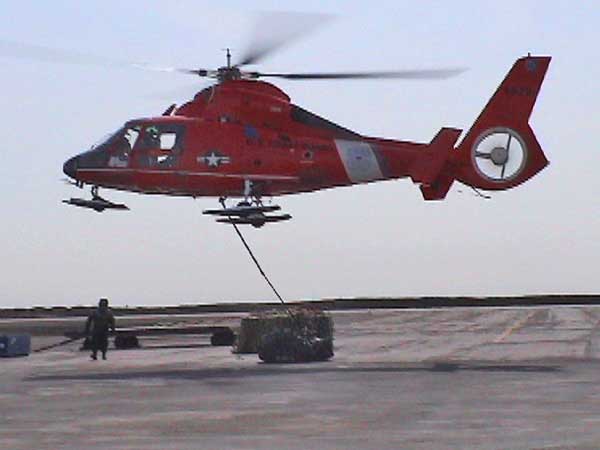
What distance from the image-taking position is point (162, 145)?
39500 millimetres

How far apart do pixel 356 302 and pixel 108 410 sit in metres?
133

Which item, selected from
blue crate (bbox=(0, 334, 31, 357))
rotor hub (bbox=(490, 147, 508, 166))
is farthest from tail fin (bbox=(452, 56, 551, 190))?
blue crate (bbox=(0, 334, 31, 357))

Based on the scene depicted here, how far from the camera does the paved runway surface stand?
1841 cm

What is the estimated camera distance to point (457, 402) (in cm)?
2328

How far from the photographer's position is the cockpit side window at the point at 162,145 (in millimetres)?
39438

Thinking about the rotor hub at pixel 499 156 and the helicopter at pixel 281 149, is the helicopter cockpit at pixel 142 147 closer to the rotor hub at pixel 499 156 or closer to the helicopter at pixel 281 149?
the helicopter at pixel 281 149

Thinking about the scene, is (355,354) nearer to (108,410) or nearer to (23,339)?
(23,339)

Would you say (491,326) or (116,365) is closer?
(116,365)

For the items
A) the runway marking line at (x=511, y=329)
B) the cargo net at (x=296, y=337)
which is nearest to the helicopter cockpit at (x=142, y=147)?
the cargo net at (x=296, y=337)

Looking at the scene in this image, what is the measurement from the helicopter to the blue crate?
589 centimetres

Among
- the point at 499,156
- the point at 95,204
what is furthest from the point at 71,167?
the point at 499,156

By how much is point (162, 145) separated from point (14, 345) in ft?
28.3

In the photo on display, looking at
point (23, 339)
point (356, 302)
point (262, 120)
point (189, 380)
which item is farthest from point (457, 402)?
point (356, 302)

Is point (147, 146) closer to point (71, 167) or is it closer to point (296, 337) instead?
point (71, 167)
